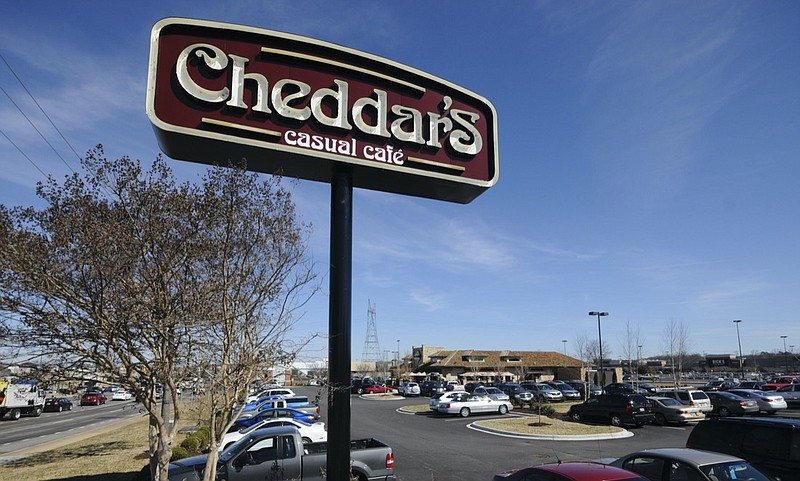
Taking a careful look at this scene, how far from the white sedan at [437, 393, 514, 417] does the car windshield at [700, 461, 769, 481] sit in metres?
24.8

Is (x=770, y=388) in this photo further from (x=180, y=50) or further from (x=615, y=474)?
(x=180, y=50)

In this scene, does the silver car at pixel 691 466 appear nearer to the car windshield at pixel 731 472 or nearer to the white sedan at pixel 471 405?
the car windshield at pixel 731 472

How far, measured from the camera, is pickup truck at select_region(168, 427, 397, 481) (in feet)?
36.7

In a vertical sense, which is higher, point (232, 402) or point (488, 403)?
point (232, 402)

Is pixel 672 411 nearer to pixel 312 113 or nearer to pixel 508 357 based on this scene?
pixel 312 113

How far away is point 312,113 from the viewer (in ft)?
20.7

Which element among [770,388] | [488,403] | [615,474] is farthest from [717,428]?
[770,388]

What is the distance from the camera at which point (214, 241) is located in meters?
7.08

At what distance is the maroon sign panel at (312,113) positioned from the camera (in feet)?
19.1

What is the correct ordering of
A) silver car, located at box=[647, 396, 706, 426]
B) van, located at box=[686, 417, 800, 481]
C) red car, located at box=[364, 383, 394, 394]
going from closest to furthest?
van, located at box=[686, 417, 800, 481] < silver car, located at box=[647, 396, 706, 426] < red car, located at box=[364, 383, 394, 394]

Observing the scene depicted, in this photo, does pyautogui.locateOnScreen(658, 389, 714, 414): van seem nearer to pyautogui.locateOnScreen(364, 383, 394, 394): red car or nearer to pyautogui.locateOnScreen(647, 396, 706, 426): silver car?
pyautogui.locateOnScreen(647, 396, 706, 426): silver car

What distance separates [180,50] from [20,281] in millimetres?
3143

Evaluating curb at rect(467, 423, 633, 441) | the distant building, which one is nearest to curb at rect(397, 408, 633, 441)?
curb at rect(467, 423, 633, 441)

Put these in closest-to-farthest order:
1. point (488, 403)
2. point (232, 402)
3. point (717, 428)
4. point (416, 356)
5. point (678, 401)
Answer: point (232, 402) → point (717, 428) → point (678, 401) → point (488, 403) → point (416, 356)
